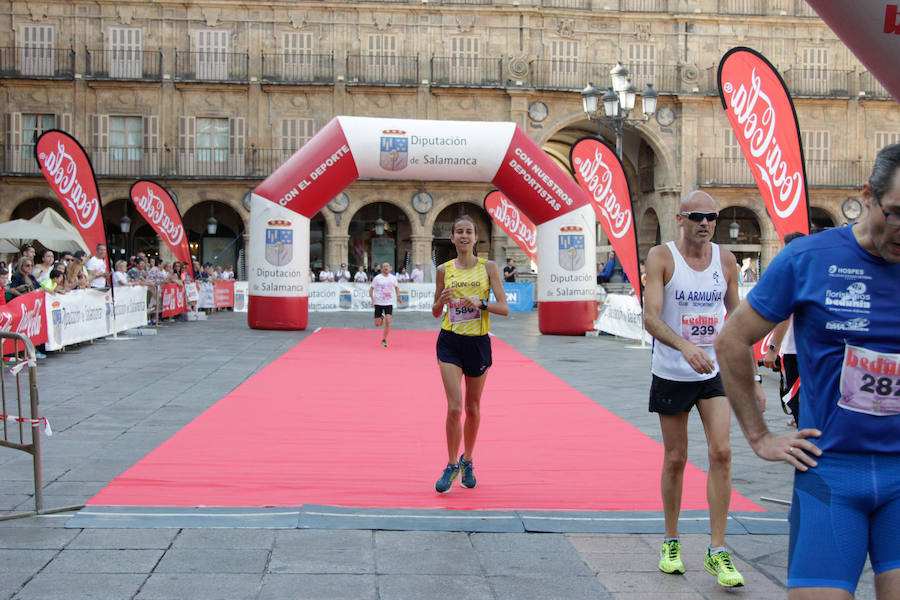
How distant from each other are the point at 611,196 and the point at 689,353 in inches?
419

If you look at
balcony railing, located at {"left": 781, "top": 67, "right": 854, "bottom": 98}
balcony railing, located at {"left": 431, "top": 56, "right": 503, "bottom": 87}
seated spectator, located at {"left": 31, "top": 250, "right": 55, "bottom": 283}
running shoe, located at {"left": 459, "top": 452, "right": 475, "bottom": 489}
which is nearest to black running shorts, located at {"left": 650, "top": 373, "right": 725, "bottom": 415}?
running shoe, located at {"left": 459, "top": 452, "right": 475, "bottom": 489}

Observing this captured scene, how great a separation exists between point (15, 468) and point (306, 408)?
9.97 ft

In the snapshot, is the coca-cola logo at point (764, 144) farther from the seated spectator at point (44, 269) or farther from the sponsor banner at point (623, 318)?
the seated spectator at point (44, 269)

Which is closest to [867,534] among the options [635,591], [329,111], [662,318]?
[635,591]

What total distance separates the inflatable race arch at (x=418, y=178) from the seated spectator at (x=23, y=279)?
189 inches

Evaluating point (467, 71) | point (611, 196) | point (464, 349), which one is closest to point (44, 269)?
point (611, 196)

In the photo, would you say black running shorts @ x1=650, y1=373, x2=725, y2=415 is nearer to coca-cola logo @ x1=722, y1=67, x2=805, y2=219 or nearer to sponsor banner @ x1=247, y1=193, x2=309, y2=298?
coca-cola logo @ x1=722, y1=67, x2=805, y2=219

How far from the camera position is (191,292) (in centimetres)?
2302

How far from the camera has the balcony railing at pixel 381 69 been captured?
107 feet

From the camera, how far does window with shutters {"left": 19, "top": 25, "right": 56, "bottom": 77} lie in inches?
1253

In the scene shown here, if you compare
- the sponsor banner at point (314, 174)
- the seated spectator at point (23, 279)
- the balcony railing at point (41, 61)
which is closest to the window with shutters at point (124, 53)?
the balcony railing at point (41, 61)

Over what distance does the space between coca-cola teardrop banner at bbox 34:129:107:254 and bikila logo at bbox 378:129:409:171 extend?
5.13 meters

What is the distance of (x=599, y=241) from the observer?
4028cm

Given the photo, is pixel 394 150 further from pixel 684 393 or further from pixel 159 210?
pixel 684 393
